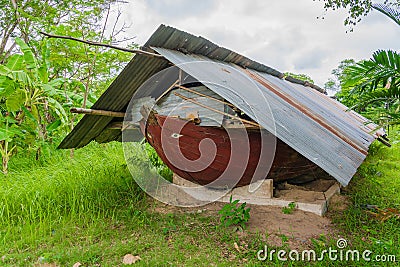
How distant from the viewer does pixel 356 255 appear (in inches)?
116

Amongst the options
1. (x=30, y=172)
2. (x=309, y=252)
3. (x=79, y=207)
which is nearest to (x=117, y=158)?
(x=30, y=172)

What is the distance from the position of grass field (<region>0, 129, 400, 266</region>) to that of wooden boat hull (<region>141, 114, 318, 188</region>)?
1.75 ft

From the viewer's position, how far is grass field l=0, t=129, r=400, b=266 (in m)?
3.02

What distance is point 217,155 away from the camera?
367 cm

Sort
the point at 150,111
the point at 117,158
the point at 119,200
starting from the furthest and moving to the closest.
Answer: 1. the point at 117,158
2. the point at 119,200
3. the point at 150,111

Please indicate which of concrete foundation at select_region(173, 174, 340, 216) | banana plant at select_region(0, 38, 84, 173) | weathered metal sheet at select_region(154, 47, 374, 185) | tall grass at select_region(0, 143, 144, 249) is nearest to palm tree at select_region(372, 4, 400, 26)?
weathered metal sheet at select_region(154, 47, 374, 185)

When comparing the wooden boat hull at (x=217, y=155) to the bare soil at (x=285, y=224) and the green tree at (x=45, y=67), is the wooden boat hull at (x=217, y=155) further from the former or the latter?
the green tree at (x=45, y=67)

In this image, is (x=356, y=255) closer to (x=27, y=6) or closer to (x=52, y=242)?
(x=52, y=242)

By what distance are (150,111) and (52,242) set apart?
5.80ft

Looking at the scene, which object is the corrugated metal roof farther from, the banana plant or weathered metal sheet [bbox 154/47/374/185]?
the banana plant

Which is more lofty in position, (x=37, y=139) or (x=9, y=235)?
(x=37, y=139)

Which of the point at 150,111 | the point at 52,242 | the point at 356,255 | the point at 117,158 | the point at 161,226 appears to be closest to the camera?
the point at 356,255

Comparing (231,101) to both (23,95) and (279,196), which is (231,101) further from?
(23,95)

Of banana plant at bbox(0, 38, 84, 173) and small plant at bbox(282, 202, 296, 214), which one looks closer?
small plant at bbox(282, 202, 296, 214)
